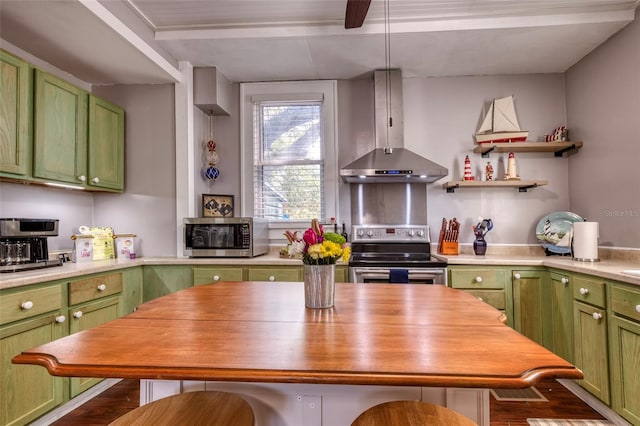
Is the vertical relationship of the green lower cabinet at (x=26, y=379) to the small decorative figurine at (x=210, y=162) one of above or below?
below

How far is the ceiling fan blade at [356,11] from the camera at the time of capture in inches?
77.2

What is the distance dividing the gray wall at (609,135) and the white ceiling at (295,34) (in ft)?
0.56

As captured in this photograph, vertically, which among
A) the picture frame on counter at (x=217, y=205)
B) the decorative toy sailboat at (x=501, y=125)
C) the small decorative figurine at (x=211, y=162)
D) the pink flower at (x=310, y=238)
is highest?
the decorative toy sailboat at (x=501, y=125)

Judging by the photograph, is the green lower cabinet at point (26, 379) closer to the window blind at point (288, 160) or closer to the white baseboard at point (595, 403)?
the window blind at point (288, 160)

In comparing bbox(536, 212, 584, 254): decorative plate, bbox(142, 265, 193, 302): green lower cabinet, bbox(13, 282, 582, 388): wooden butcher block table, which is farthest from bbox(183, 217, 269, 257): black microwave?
bbox(536, 212, 584, 254): decorative plate

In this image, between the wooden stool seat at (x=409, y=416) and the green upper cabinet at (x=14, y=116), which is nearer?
the wooden stool seat at (x=409, y=416)

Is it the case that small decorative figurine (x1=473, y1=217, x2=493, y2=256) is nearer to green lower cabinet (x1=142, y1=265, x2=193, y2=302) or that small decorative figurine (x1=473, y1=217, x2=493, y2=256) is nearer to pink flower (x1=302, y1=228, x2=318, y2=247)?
pink flower (x1=302, y1=228, x2=318, y2=247)

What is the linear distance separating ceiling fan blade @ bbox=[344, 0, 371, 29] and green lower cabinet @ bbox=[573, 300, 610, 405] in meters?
2.26

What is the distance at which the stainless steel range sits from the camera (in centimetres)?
272

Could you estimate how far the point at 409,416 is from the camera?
38.4 inches

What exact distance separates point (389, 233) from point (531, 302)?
126 centimetres

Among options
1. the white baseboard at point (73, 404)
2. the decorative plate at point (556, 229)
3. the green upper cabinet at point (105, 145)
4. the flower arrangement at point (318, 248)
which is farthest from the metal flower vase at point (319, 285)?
the decorative plate at point (556, 229)

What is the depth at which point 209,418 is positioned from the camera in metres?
0.96

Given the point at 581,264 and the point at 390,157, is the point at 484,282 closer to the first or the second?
the point at 581,264
